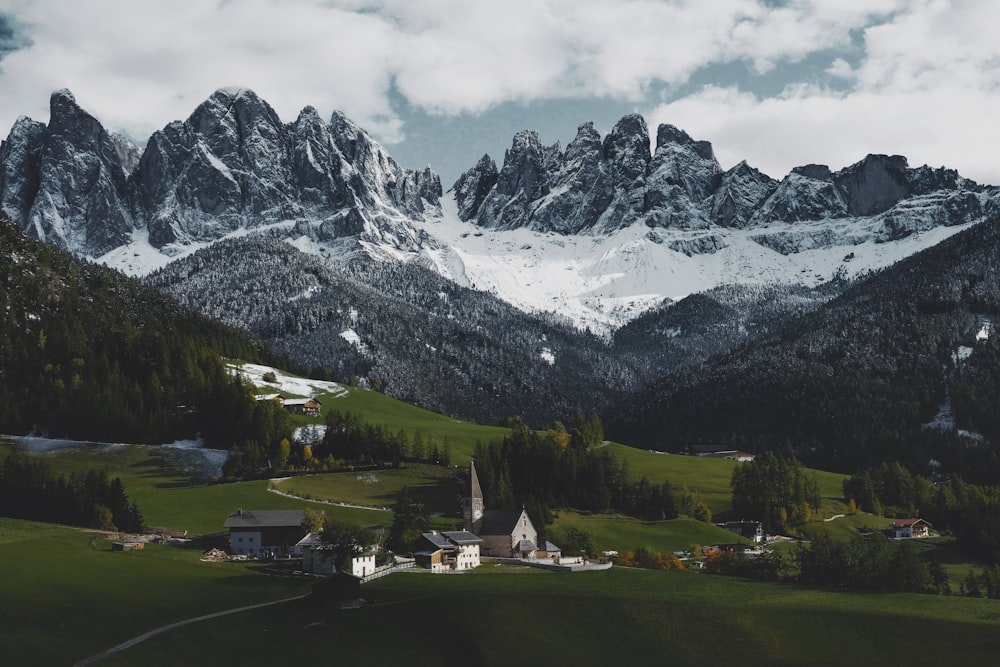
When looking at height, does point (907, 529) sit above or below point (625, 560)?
above

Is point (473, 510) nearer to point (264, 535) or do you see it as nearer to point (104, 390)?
point (264, 535)

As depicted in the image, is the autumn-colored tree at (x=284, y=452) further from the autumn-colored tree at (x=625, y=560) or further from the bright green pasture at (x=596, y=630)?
the bright green pasture at (x=596, y=630)

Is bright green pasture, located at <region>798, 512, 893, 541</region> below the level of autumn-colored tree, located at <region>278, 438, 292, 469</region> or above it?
below

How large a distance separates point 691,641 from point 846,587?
2742 centimetres

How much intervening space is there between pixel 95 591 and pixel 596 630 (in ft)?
131

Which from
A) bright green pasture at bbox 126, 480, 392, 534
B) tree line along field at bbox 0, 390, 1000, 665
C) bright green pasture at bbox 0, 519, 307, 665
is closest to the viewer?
bright green pasture at bbox 0, 519, 307, 665

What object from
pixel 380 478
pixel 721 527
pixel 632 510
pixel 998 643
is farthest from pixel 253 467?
pixel 998 643

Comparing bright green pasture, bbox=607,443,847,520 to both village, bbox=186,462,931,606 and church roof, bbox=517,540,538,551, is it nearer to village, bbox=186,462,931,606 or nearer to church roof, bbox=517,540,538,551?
village, bbox=186,462,931,606

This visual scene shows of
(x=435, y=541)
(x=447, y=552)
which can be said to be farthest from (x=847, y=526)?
(x=435, y=541)

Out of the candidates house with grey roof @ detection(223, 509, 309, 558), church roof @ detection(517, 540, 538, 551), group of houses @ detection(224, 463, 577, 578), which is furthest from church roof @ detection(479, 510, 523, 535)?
house with grey roof @ detection(223, 509, 309, 558)

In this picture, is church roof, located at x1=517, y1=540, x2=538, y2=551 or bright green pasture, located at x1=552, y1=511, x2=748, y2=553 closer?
church roof, located at x1=517, y1=540, x2=538, y2=551

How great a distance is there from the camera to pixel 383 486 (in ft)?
501

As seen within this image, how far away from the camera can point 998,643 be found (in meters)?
72.6

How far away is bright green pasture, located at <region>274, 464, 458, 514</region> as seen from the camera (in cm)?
14388
